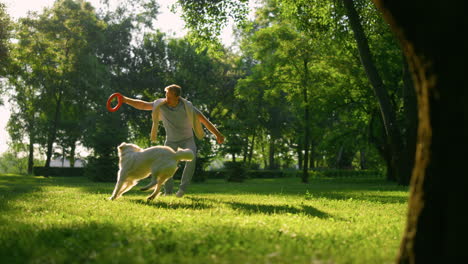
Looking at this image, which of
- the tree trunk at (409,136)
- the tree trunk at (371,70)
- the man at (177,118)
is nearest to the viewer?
the man at (177,118)

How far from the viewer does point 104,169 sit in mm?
27234

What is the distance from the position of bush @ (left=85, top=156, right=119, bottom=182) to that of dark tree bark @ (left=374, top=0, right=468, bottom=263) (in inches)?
1022

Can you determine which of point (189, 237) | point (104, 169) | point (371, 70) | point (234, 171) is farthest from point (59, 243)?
point (234, 171)

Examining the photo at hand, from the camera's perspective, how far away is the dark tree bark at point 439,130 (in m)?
2.59

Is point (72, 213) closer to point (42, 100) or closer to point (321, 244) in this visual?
point (321, 244)

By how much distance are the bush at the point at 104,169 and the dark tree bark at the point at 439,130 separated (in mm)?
25964

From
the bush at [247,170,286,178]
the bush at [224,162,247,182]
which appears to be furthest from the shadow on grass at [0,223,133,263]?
the bush at [247,170,286,178]

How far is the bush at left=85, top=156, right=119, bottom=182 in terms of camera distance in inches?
1072

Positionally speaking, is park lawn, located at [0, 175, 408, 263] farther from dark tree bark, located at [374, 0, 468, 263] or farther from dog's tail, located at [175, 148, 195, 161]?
dog's tail, located at [175, 148, 195, 161]

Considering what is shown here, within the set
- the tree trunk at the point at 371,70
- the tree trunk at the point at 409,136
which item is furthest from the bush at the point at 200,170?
the tree trunk at the point at 371,70

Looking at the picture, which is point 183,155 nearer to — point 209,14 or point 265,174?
point 209,14

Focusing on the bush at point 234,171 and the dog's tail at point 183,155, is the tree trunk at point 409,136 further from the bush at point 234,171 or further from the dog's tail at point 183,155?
the dog's tail at point 183,155

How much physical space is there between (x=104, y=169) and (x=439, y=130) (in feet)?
86.9

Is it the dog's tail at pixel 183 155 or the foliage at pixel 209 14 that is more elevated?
the foliage at pixel 209 14
